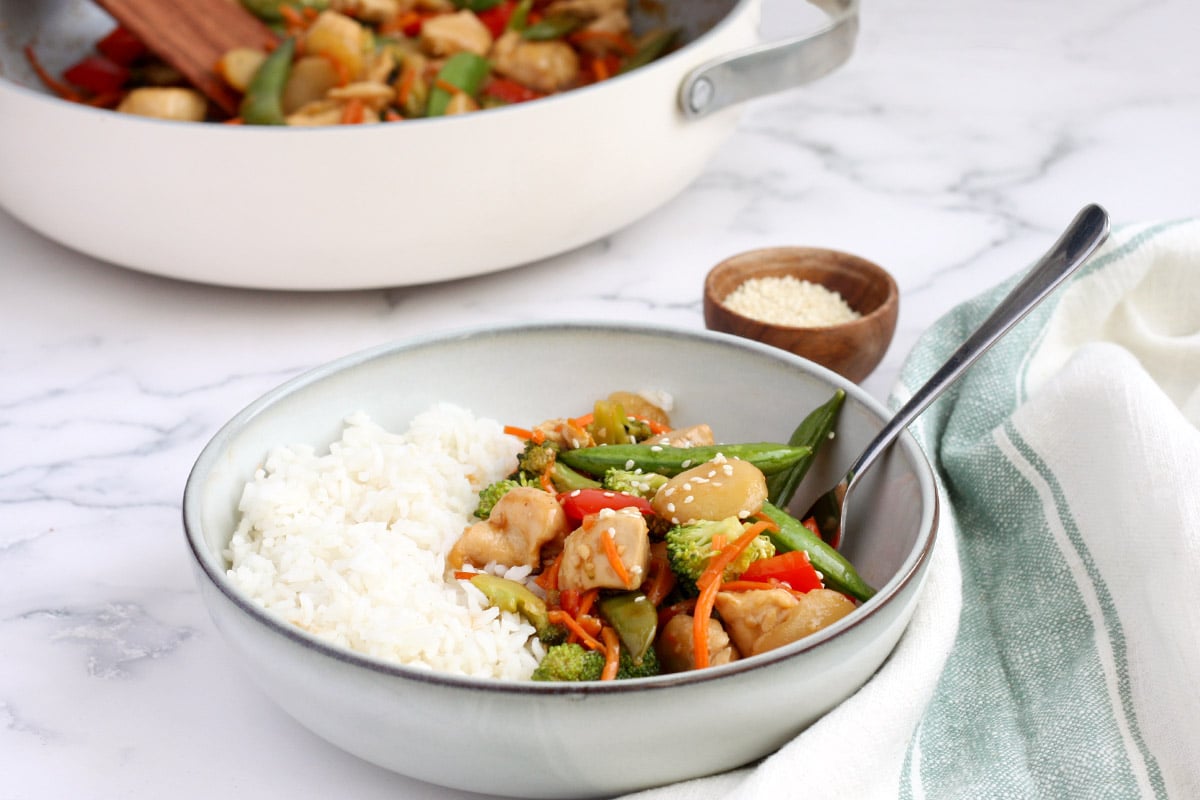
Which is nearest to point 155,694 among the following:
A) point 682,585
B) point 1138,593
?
point 682,585

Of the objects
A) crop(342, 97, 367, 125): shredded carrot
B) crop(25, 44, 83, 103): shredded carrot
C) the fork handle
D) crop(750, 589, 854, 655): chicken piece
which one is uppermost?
the fork handle

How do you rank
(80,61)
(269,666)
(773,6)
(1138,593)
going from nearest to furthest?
(269,666) → (1138,593) → (80,61) → (773,6)

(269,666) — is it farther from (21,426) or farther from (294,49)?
(294,49)

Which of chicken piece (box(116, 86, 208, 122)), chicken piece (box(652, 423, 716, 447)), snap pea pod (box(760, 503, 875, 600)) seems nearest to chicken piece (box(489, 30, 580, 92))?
chicken piece (box(116, 86, 208, 122))

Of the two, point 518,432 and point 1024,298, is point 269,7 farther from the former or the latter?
point 1024,298

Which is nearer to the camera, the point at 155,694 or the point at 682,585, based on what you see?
the point at 682,585

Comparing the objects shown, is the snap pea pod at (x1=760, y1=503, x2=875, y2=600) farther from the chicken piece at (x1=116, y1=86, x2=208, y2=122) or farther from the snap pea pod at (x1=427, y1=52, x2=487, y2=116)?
the chicken piece at (x1=116, y1=86, x2=208, y2=122)

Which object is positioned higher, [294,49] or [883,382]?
[294,49]

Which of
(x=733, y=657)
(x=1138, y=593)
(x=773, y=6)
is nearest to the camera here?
(x=733, y=657)
